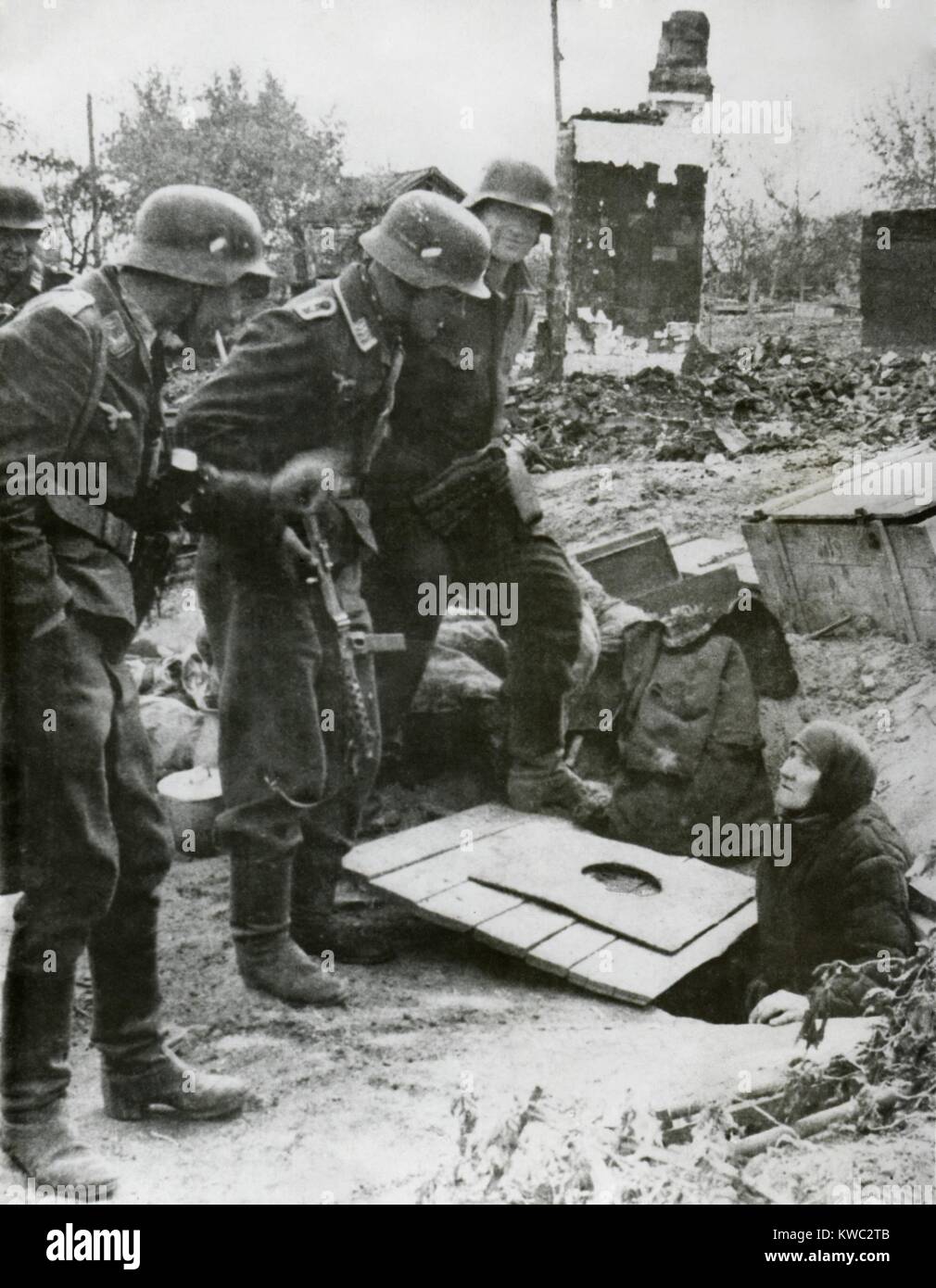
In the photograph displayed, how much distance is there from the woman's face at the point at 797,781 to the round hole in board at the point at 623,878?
53cm

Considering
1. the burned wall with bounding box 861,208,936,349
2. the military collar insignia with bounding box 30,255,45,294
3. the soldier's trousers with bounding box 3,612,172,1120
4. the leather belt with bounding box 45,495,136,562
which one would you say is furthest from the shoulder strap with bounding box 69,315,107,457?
the burned wall with bounding box 861,208,936,349

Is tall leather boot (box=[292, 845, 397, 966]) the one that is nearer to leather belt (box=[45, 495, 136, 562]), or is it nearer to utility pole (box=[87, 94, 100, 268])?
leather belt (box=[45, 495, 136, 562])

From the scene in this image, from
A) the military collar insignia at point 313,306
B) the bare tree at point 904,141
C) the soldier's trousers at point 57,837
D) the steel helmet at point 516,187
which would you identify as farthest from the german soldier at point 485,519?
the soldier's trousers at point 57,837

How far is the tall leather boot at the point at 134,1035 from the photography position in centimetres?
276

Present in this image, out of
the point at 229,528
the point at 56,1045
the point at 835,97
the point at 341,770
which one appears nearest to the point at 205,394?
the point at 229,528

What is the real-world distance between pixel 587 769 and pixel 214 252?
2362mm

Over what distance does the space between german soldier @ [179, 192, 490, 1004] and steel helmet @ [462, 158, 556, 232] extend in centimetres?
51

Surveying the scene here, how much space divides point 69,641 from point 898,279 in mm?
3026

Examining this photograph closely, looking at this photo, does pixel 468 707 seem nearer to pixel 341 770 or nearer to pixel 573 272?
pixel 341 770

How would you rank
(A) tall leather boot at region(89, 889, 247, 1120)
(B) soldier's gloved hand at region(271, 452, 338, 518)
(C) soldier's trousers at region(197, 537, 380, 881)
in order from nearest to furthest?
1. (A) tall leather boot at region(89, 889, 247, 1120)
2. (B) soldier's gloved hand at region(271, 452, 338, 518)
3. (C) soldier's trousers at region(197, 537, 380, 881)

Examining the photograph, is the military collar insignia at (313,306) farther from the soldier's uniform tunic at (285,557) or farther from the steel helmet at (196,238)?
the steel helmet at (196,238)

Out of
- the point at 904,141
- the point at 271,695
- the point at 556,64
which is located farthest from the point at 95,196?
the point at 904,141

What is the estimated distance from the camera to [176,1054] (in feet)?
9.50

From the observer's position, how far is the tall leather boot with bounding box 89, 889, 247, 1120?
2.76m
